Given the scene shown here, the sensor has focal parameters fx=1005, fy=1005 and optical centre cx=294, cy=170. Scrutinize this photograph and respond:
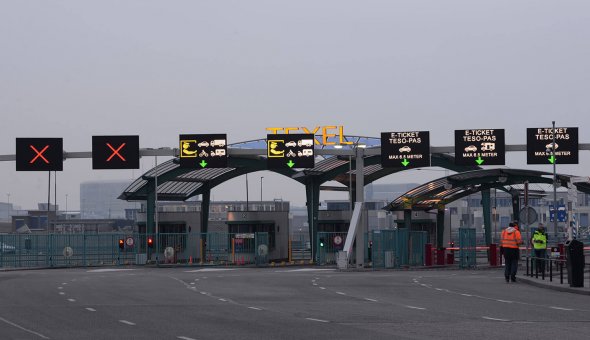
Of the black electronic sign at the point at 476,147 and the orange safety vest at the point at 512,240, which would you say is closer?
the orange safety vest at the point at 512,240

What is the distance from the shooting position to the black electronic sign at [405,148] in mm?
44969

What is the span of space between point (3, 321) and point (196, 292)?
28.7 ft

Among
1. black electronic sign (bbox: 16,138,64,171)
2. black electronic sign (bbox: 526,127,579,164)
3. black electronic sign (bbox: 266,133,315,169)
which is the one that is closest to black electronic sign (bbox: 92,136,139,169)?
black electronic sign (bbox: 16,138,64,171)

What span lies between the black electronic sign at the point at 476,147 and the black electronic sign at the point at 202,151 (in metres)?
10.5

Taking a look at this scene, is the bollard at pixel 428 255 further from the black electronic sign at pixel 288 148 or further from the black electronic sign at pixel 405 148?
the black electronic sign at pixel 288 148

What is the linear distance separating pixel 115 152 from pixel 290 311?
26.9 m

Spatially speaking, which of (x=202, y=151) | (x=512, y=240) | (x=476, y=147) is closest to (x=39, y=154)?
(x=202, y=151)

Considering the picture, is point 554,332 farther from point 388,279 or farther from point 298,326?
point 388,279

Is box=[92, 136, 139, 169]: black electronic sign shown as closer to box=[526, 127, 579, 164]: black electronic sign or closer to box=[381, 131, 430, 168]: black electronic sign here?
box=[381, 131, 430, 168]: black electronic sign

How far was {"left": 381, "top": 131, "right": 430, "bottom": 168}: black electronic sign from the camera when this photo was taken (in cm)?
4497

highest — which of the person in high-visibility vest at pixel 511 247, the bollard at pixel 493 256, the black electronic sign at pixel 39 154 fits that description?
the black electronic sign at pixel 39 154

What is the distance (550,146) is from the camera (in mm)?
44188

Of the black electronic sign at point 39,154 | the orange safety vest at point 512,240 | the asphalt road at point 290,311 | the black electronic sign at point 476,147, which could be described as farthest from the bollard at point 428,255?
the asphalt road at point 290,311

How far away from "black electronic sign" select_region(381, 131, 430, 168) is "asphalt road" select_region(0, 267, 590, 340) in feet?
51.7
